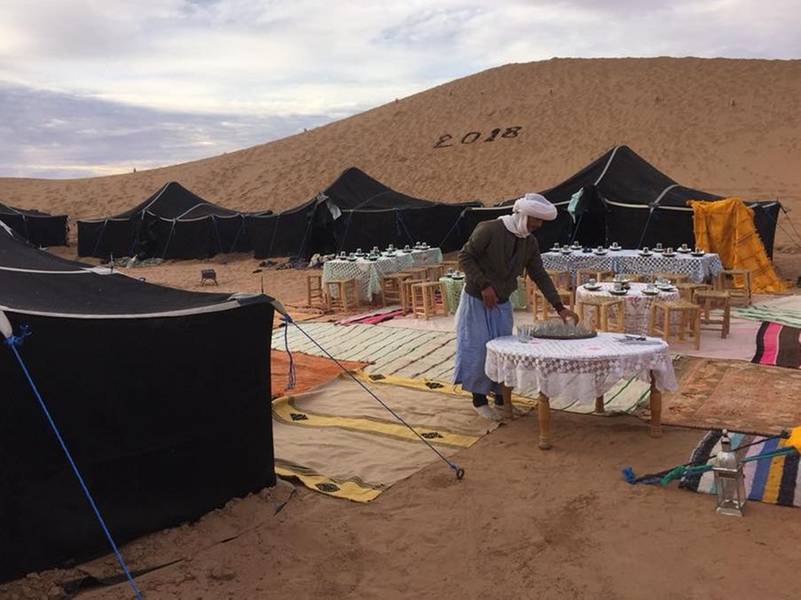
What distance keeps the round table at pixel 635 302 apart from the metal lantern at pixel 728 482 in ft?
11.8

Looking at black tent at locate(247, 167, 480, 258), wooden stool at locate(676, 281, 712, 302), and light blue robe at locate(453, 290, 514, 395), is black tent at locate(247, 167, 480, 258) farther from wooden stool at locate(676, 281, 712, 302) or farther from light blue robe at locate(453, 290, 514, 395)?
light blue robe at locate(453, 290, 514, 395)

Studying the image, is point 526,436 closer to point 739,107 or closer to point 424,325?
point 424,325

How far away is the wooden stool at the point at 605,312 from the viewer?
6.75 meters

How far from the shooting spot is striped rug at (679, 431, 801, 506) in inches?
137

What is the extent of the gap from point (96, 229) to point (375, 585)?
19.7 metres

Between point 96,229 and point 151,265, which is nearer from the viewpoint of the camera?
point 151,265

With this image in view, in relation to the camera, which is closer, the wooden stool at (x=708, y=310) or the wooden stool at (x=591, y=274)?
the wooden stool at (x=708, y=310)

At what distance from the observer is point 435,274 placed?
11070 millimetres

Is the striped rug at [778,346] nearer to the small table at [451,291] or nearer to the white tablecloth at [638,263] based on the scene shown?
the white tablecloth at [638,263]

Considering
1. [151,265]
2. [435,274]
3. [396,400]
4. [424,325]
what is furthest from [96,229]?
[396,400]

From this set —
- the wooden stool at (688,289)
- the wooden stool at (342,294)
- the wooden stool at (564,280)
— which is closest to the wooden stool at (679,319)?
the wooden stool at (688,289)

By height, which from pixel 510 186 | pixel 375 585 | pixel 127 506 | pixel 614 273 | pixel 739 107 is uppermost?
pixel 739 107

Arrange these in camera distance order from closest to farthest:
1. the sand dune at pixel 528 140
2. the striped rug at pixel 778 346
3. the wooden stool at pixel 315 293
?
the striped rug at pixel 778 346
the wooden stool at pixel 315 293
the sand dune at pixel 528 140

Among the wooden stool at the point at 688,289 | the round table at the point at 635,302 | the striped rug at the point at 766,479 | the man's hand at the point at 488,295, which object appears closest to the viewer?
the striped rug at the point at 766,479
